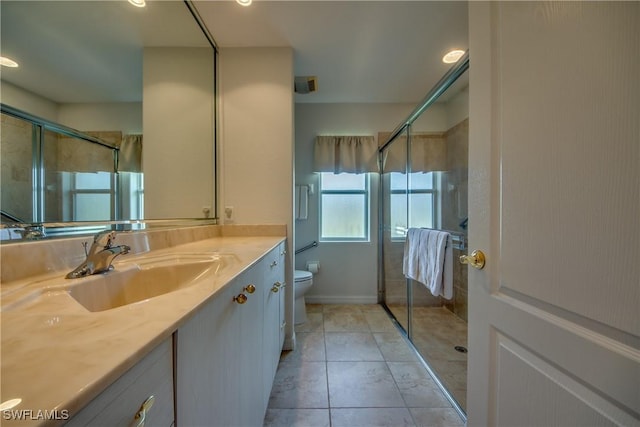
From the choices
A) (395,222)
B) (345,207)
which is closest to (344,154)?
(345,207)

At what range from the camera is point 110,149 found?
0.91 metres

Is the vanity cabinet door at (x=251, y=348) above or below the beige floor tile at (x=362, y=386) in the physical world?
above

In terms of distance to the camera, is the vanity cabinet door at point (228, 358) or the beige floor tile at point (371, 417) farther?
the beige floor tile at point (371, 417)

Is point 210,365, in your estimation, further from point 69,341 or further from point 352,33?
point 352,33

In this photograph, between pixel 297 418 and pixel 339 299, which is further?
pixel 339 299

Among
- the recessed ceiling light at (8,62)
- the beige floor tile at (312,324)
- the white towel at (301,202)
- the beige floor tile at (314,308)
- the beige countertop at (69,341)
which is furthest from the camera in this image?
the white towel at (301,202)

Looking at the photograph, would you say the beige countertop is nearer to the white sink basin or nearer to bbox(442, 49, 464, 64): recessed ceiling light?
the white sink basin

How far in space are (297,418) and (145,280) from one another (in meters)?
1.02

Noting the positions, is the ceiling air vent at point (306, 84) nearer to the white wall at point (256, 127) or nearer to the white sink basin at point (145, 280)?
the white wall at point (256, 127)

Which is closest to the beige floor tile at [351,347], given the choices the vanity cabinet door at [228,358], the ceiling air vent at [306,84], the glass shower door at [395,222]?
the glass shower door at [395,222]

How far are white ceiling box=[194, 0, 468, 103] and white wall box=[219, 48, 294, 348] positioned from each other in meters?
→ 0.14

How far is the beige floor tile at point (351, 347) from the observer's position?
167cm

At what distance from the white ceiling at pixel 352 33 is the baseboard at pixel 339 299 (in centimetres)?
230

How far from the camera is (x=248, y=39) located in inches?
68.4
